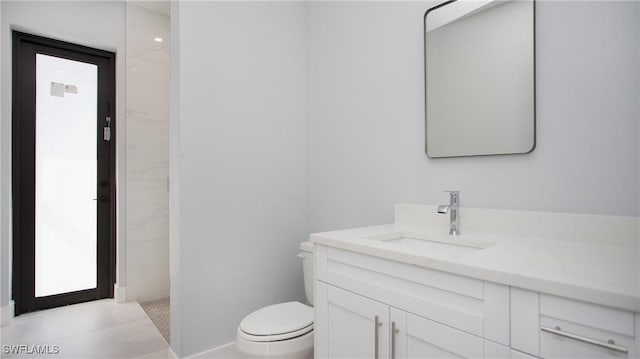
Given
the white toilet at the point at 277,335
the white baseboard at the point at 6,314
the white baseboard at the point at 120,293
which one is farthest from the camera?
the white baseboard at the point at 120,293

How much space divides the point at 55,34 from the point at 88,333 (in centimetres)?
228

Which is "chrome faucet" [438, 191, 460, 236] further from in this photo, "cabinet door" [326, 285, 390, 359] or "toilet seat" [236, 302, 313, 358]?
"toilet seat" [236, 302, 313, 358]

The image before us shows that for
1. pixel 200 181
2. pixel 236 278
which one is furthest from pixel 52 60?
pixel 236 278

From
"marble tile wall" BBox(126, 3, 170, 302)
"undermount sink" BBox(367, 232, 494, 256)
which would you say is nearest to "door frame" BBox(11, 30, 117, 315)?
"marble tile wall" BBox(126, 3, 170, 302)

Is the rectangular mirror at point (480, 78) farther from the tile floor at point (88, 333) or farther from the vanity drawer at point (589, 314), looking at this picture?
the tile floor at point (88, 333)

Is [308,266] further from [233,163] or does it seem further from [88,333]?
[88,333]

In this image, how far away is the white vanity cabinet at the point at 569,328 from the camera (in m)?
0.68

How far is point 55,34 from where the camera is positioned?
2.64 metres

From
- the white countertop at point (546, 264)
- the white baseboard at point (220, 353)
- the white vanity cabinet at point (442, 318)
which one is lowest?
the white baseboard at point (220, 353)

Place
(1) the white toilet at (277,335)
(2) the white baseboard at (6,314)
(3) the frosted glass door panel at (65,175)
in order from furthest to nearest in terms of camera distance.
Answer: (3) the frosted glass door panel at (65,175), (2) the white baseboard at (6,314), (1) the white toilet at (277,335)

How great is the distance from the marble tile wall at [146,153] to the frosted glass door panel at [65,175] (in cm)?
31

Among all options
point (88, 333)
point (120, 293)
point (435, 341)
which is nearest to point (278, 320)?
point (435, 341)

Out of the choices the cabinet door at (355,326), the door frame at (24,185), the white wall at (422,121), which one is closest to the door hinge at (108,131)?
the door frame at (24,185)

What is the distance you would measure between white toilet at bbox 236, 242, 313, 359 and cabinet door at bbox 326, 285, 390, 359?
230mm
